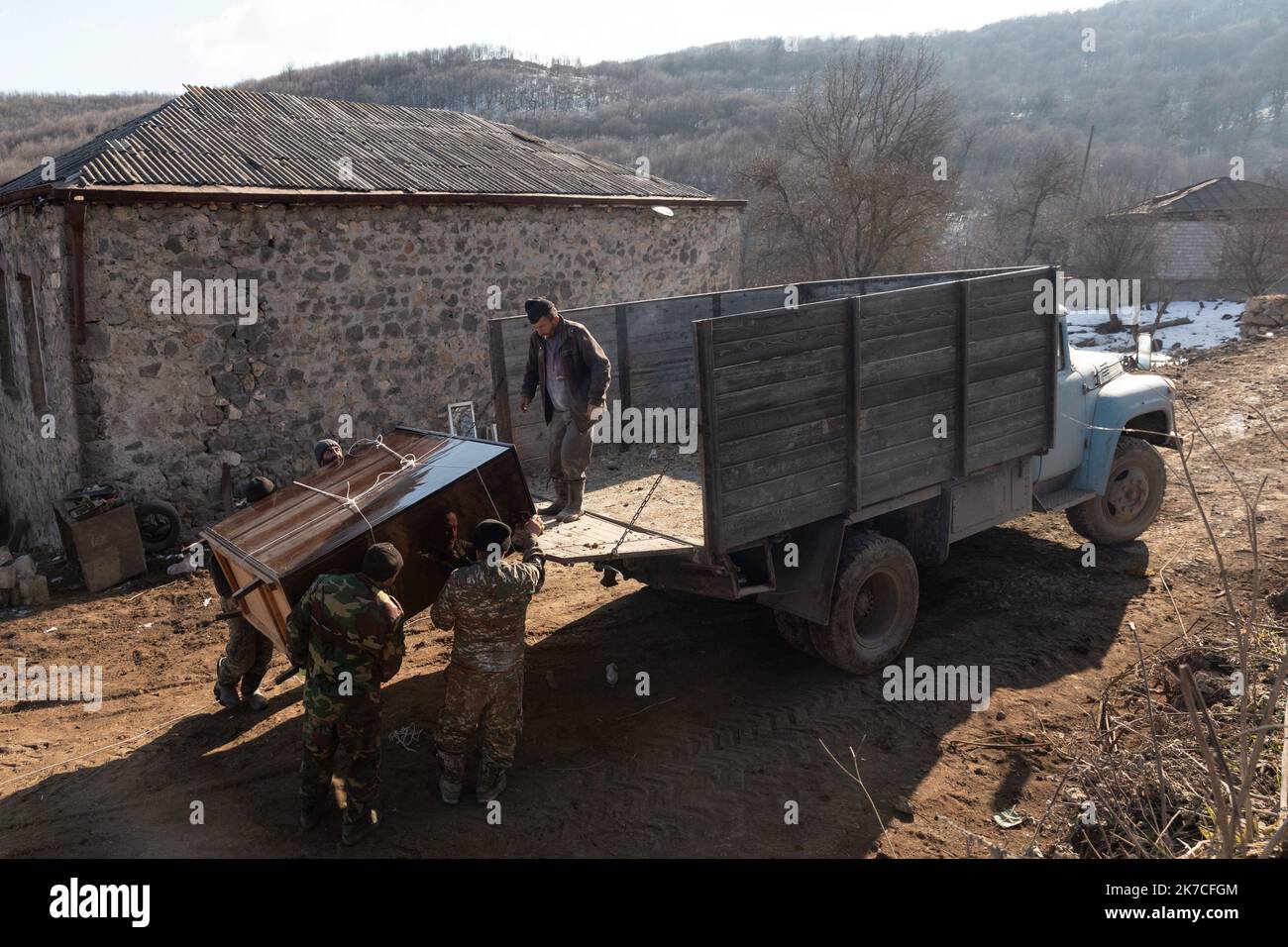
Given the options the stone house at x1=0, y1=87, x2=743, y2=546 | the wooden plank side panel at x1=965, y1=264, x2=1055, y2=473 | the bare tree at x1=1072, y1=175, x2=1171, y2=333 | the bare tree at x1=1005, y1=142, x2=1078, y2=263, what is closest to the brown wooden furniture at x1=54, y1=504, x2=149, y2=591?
the stone house at x1=0, y1=87, x2=743, y2=546

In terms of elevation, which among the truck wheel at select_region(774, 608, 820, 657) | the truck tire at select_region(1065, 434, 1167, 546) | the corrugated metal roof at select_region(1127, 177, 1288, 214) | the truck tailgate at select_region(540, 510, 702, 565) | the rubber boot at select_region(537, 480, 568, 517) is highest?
the corrugated metal roof at select_region(1127, 177, 1288, 214)

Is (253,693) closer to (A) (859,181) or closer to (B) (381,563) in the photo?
(B) (381,563)

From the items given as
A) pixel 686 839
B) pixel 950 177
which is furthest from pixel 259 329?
pixel 950 177

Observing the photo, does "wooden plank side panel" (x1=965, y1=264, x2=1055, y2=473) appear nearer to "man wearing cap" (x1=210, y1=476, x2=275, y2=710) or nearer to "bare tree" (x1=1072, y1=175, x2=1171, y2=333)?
"man wearing cap" (x1=210, y1=476, x2=275, y2=710)

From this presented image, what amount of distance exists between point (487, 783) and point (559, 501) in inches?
85.8

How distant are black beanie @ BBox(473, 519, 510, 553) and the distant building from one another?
111 feet

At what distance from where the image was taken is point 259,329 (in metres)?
10.6

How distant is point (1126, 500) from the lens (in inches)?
347

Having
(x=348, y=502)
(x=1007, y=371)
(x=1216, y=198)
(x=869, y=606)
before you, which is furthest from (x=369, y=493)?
(x=1216, y=198)

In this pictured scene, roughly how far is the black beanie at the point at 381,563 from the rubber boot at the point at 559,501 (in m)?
1.93

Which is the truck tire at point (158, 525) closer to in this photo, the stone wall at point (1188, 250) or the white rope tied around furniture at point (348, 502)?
the white rope tied around furniture at point (348, 502)

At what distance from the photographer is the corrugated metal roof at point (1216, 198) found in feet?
111

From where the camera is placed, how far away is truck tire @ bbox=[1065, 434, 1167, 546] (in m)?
8.61

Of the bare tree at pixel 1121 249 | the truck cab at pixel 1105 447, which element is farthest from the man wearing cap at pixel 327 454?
the bare tree at pixel 1121 249
